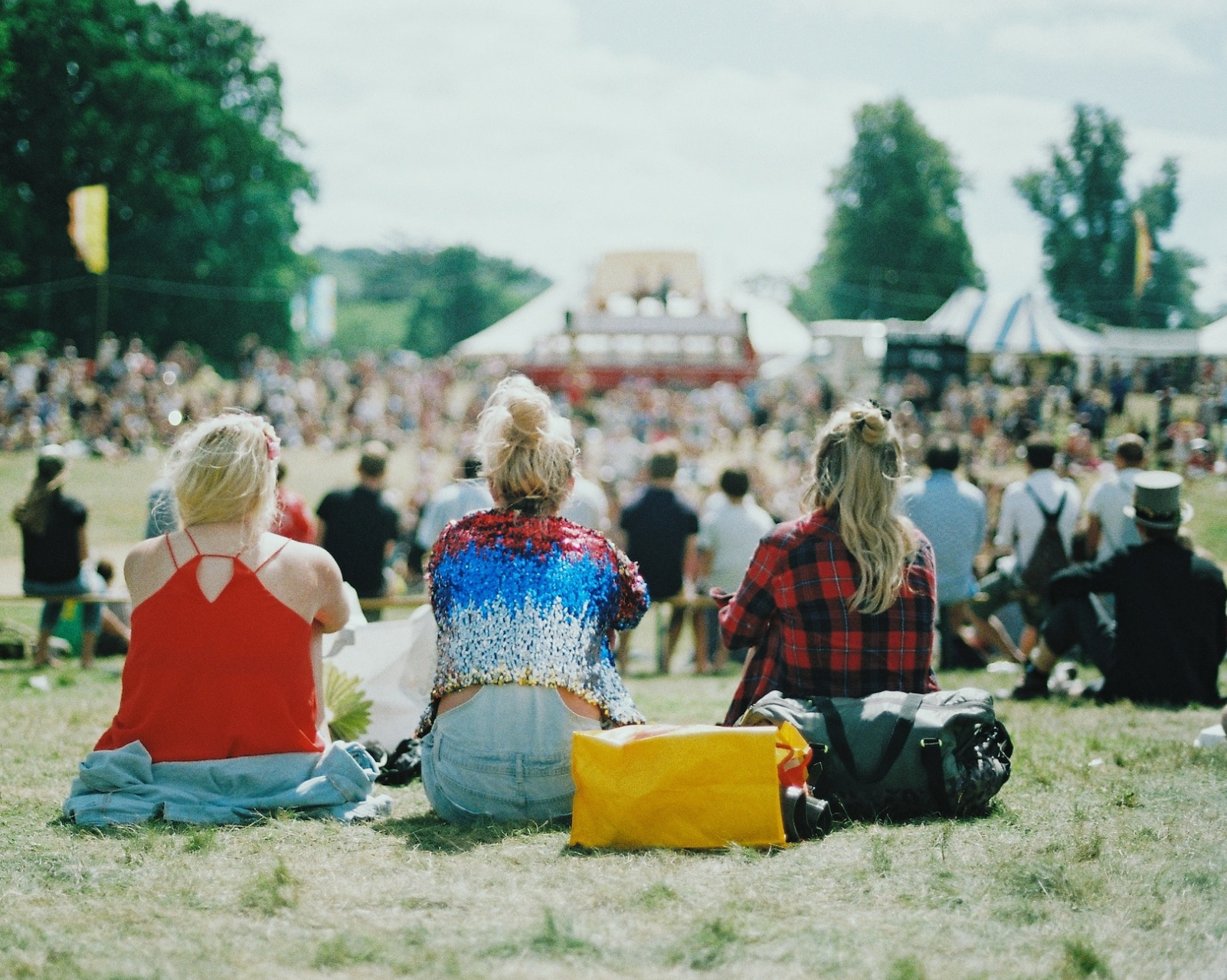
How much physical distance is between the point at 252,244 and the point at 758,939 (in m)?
41.3

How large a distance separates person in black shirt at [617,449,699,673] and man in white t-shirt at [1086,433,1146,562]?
9.42ft

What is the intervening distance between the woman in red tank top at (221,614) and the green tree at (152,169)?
59.2 feet

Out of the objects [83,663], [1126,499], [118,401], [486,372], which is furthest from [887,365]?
[83,663]

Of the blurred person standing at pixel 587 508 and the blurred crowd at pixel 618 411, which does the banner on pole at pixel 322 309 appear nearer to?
the blurred crowd at pixel 618 411

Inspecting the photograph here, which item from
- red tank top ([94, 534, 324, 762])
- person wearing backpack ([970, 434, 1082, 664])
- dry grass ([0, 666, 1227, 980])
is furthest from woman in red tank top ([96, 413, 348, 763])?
person wearing backpack ([970, 434, 1082, 664])

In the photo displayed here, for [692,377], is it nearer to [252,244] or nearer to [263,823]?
[252,244]

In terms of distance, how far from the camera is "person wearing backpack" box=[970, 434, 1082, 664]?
873cm

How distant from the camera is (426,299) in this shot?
8419 cm

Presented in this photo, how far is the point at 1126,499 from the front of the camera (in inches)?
329

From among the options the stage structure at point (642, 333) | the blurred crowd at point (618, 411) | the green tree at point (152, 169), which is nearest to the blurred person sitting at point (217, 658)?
the blurred crowd at point (618, 411)

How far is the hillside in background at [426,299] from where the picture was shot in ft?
273

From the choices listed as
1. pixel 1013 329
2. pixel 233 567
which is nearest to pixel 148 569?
pixel 233 567

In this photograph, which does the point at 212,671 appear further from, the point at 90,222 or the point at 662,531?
the point at 90,222

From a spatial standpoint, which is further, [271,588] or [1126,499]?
[1126,499]
